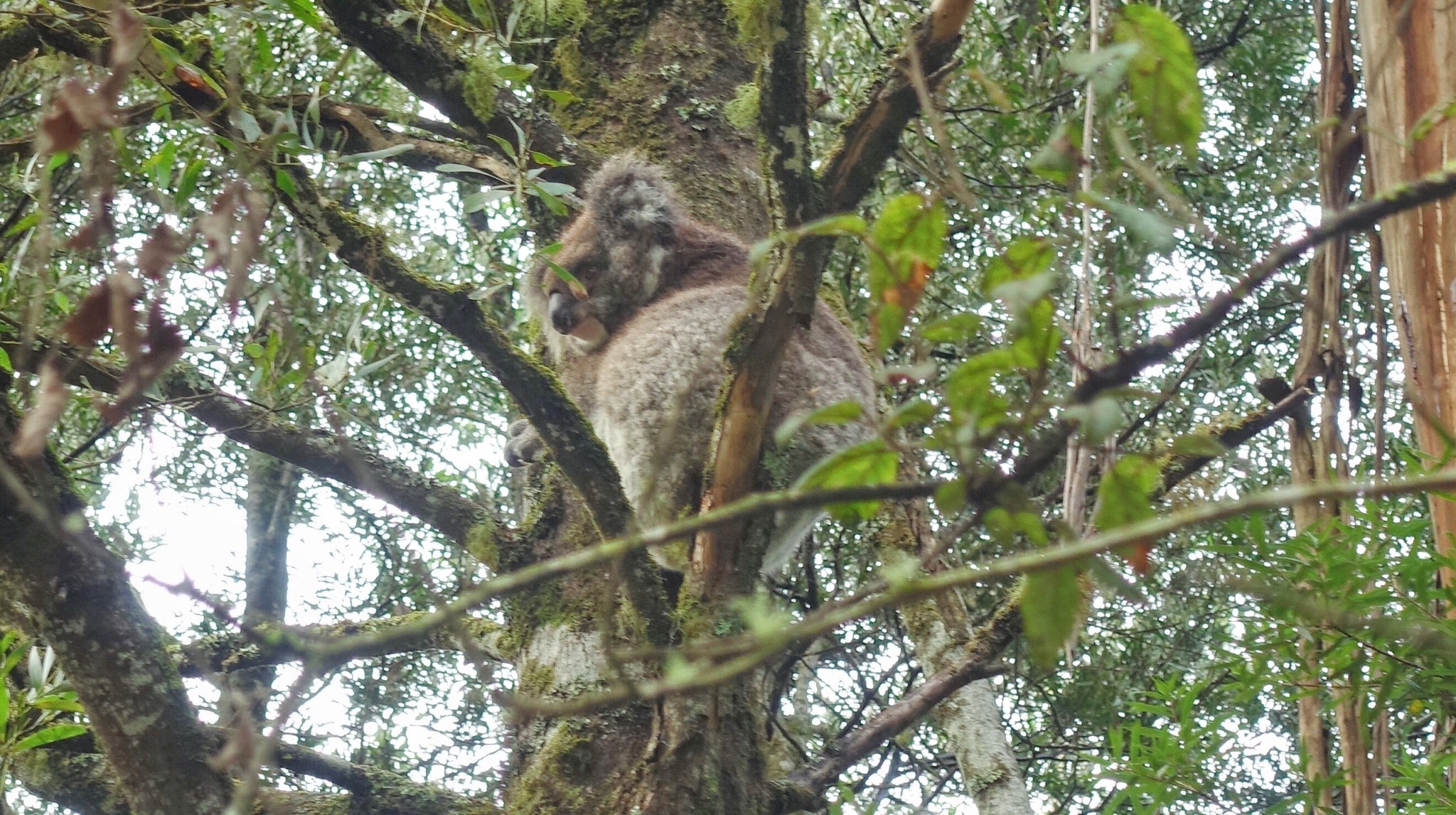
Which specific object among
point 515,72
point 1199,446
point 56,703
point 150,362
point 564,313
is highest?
point 564,313

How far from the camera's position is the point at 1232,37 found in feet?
16.0

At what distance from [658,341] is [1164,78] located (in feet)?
8.56

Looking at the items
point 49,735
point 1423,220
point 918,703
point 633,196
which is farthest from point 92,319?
point 633,196

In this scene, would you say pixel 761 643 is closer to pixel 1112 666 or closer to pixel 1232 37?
pixel 1112 666

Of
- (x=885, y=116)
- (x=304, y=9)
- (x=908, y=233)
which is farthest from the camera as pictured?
(x=304, y=9)

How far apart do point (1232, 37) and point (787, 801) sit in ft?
12.3

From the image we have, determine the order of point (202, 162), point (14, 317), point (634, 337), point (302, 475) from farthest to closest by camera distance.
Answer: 1. point (302, 475)
2. point (634, 337)
3. point (14, 317)
4. point (202, 162)

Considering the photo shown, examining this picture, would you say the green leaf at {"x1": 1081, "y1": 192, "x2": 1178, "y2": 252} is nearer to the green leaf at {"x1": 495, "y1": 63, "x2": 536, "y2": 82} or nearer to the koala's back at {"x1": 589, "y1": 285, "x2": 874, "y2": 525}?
the green leaf at {"x1": 495, "y1": 63, "x2": 536, "y2": 82}

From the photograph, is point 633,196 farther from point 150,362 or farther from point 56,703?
point 150,362

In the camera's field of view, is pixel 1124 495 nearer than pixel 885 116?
Yes

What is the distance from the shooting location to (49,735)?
2.45 metres

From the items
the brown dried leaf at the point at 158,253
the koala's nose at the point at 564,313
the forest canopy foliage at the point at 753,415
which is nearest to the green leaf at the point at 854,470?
the forest canopy foliage at the point at 753,415

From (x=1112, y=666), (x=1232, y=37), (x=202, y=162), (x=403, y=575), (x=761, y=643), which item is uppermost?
(x=1232, y=37)

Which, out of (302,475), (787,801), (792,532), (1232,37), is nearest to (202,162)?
(792,532)
